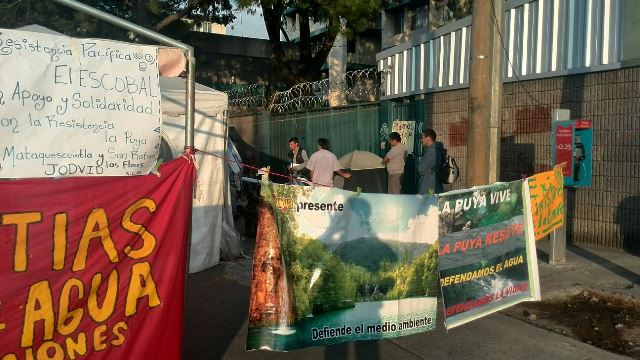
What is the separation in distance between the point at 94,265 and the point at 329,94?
11.9 meters

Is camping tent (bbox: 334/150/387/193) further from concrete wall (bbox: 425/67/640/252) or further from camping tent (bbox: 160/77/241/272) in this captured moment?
camping tent (bbox: 160/77/241/272)

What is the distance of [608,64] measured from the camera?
9398 millimetres

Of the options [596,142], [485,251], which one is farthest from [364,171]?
[485,251]

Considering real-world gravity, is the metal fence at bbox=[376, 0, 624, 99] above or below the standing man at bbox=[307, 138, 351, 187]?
above

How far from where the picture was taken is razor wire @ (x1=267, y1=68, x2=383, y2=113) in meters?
15.1

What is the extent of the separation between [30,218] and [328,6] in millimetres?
15514

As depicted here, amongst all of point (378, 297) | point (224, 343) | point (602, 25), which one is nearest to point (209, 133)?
point (224, 343)

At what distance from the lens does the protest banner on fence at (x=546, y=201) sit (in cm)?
672

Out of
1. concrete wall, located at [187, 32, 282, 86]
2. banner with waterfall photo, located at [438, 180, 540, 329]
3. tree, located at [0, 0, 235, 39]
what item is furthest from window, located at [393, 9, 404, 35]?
banner with waterfall photo, located at [438, 180, 540, 329]

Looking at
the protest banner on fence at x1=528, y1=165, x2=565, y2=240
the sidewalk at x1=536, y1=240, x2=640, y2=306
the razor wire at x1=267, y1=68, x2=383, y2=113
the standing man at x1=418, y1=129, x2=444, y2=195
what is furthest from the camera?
the razor wire at x1=267, y1=68, x2=383, y2=113

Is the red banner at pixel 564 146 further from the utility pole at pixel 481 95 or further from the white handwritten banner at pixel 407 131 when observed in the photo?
the white handwritten banner at pixel 407 131

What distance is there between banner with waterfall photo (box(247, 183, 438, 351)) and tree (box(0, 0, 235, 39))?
12.6 m

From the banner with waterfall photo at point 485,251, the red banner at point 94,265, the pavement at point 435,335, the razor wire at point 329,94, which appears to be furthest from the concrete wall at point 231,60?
the red banner at point 94,265

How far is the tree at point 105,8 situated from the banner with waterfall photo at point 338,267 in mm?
12603
